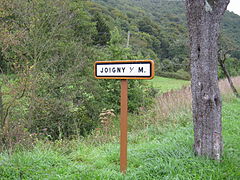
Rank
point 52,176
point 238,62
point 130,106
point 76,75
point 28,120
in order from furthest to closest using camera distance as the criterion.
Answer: point 238,62 < point 130,106 < point 76,75 < point 28,120 < point 52,176

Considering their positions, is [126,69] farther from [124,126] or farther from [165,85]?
[165,85]

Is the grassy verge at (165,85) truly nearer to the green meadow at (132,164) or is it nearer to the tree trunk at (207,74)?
the green meadow at (132,164)

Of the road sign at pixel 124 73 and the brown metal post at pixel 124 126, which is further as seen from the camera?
the brown metal post at pixel 124 126

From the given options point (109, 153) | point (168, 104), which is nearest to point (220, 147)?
point (109, 153)

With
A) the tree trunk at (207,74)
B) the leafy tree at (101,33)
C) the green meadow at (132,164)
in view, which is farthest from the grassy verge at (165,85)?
the tree trunk at (207,74)

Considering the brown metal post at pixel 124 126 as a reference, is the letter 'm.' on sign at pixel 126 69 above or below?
above

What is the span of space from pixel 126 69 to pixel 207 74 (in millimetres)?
1145

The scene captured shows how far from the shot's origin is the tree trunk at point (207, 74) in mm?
3174

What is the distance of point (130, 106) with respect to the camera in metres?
12.2

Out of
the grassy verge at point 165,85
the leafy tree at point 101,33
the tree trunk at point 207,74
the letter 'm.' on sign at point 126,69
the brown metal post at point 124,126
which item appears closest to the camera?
the letter 'm.' on sign at point 126,69

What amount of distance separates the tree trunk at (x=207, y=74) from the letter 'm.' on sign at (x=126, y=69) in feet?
2.95

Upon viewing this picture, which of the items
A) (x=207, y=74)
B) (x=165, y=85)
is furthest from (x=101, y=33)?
(x=207, y=74)

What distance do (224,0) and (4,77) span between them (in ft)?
18.4

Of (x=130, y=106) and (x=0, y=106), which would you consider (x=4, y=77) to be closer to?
(x=0, y=106)
